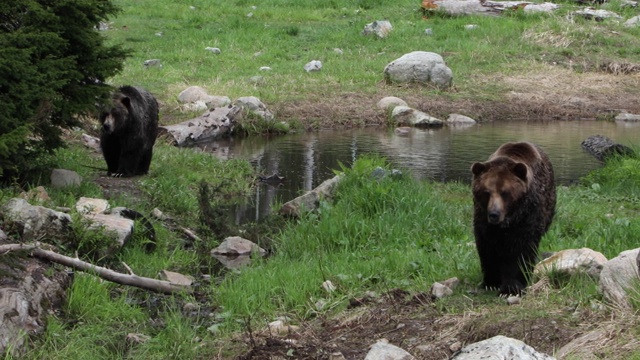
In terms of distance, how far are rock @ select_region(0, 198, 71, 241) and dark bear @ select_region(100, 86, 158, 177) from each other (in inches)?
131

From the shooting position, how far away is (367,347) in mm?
5742

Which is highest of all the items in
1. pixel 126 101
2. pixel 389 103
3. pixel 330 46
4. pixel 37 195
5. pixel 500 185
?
pixel 500 185

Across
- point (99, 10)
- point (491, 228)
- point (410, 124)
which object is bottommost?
point (410, 124)

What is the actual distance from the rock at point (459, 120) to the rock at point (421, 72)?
1.34 metres

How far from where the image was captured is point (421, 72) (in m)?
18.1

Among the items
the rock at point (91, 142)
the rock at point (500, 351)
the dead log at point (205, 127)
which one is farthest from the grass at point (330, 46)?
the rock at point (500, 351)

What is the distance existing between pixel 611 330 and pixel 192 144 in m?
9.71

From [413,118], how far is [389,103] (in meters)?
0.67

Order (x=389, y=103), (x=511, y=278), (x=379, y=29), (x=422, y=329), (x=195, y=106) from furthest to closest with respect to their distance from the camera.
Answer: (x=379, y=29), (x=389, y=103), (x=195, y=106), (x=511, y=278), (x=422, y=329)

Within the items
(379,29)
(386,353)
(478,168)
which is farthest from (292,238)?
(379,29)

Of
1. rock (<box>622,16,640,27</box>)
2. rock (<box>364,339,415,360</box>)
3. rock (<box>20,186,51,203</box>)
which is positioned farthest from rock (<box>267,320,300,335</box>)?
rock (<box>622,16,640,27</box>)

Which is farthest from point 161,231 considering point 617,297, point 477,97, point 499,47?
point 499,47

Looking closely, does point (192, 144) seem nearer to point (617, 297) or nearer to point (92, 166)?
point (92, 166)

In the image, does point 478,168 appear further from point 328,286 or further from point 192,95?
point 192,95
